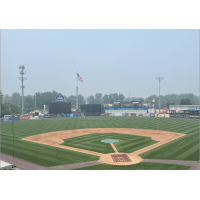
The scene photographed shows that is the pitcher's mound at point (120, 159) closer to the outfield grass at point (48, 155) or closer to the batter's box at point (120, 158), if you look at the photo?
the batter's box at point (120, 158)

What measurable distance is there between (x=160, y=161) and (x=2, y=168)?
14.4 meters

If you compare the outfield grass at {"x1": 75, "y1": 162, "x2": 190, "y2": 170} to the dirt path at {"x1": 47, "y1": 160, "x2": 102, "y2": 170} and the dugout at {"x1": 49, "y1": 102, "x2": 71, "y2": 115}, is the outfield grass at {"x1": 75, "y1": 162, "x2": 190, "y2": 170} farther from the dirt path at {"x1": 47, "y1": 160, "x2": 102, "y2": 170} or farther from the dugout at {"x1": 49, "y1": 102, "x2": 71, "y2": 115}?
the dugout at {"x1": 49, "y1": 102, "x2": 71, "y2": 115}

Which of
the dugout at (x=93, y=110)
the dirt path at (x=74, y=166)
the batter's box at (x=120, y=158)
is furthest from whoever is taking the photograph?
the dugout at (x=93, y=110)

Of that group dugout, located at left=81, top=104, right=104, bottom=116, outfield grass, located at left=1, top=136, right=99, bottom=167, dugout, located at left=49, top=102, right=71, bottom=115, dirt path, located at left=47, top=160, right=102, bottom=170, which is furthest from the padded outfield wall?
dirt path, located at left=47, top=160, right=102, bottom=170

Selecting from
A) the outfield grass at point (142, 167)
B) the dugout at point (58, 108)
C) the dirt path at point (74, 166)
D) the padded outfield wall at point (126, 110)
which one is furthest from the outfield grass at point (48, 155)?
the padded outfield wall at point (126, 110)

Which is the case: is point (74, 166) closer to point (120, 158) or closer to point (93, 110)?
point (120, 158)

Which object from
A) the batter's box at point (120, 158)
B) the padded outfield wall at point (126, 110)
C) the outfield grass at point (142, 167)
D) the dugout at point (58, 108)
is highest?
the dugout at point (58, 108)

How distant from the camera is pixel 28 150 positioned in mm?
21156

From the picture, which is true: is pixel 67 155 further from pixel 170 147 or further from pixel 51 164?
pixel 170 147

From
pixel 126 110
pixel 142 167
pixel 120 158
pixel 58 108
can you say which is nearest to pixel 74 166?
pixel 120 158

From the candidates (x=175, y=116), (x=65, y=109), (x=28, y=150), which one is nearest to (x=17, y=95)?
(x=65, y=109)

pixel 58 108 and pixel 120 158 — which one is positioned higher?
pixel 58 108

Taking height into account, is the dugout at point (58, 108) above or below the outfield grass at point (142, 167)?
above

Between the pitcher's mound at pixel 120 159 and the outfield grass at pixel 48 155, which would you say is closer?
the pitcher's mound at pixel 120 159
